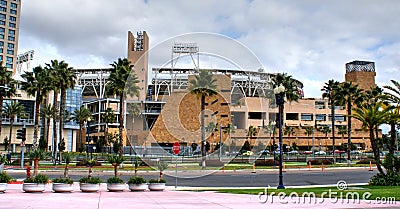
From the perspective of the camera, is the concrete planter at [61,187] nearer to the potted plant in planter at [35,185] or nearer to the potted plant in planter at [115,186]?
the potted plant in planter at [35,185]

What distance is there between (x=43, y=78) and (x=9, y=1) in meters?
87.9

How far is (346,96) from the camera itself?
6378cm

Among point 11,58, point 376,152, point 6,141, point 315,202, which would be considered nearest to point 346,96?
point 376,152

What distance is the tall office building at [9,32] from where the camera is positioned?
123m

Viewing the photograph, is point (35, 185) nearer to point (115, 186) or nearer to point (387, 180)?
point (115, 186)

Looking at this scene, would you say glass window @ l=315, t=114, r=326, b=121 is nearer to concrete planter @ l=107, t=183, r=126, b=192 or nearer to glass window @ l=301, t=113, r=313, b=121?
glass window @ l=301, t=113, r=313, b=121

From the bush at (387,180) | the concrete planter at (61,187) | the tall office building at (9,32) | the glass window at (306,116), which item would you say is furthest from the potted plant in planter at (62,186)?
the glass window at (306,116)

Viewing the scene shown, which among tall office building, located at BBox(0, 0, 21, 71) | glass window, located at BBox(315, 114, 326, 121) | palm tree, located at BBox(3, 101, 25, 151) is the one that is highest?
tall office building, located at BBox(0, 0, 21, 71)

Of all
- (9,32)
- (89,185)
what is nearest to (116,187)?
(89,185)

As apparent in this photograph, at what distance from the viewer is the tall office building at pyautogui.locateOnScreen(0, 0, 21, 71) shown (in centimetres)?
12275

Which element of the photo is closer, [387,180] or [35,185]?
[35,185]

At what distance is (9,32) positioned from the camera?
124688 millimetres

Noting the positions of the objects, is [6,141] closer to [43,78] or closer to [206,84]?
[43,78]

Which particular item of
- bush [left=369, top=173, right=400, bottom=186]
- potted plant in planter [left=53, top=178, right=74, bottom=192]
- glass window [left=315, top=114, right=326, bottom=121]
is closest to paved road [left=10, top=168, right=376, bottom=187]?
bush [left=369, top=173, right=400, bottom=186]
